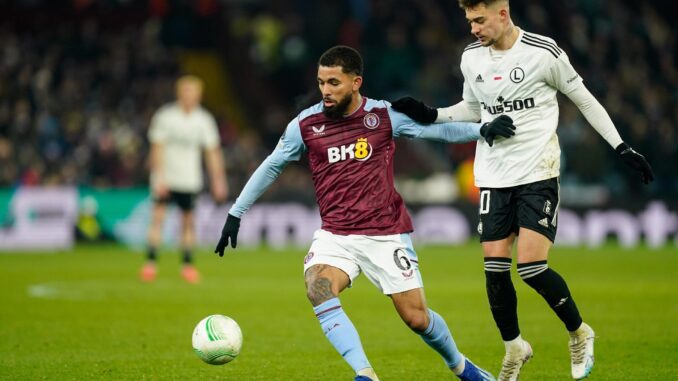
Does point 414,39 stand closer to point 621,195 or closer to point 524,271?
point 621,195

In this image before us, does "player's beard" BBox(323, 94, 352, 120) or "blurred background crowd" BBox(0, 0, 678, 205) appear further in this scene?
"blurred background crowd" BBox(0, 0, 678, 205)

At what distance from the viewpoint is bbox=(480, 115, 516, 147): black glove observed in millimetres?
7219

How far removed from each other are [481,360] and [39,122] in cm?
1703

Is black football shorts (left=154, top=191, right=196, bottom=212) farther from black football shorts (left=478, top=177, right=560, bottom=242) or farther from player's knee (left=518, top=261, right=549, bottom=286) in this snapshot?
player's knee (left=518, top=261, right=549, bottom=286)

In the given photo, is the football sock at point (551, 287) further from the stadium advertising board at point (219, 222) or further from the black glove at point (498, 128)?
the stadium advertising board at point (219, 222)

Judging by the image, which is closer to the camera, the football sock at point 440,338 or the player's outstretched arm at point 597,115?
the football sock at point 440,338

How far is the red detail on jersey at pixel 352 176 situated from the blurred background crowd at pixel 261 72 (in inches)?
599

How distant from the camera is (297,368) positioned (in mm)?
8422

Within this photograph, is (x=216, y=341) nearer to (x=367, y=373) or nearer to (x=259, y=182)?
(x=259, y=182)

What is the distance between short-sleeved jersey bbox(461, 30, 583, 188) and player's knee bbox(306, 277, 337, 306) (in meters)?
1.35

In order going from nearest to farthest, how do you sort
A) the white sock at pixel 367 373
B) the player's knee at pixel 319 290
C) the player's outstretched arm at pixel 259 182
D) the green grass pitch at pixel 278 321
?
the white sock at pixel 367 373
the player's knee at pixel 319 290
the player's outstretched arm at pixel 259 182
the green grass pitch at pixel 278 321

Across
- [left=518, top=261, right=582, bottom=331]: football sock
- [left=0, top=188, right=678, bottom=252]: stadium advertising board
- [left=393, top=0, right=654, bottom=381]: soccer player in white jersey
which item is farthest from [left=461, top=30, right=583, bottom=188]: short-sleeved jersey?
[left=0, top=188, right=678, bottom=252]: stadium advertising board

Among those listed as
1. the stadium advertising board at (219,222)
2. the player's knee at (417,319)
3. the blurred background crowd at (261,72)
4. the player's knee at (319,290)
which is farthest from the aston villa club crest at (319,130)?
the blurred background crowd at (261,72)

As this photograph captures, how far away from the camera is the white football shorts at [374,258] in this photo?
713 cm
